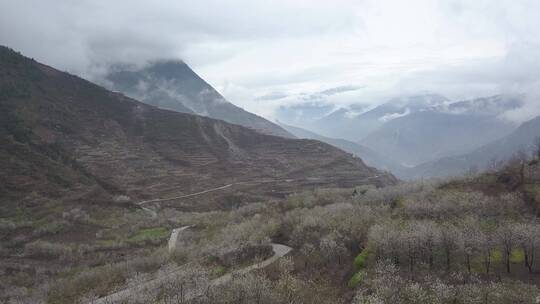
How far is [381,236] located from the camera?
63.7 m

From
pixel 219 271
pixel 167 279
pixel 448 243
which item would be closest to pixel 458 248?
pixel 448 243

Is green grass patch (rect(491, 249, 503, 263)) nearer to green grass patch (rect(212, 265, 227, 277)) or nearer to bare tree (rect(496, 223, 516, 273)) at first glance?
bare tree (rect(496, 223, 516, 273))

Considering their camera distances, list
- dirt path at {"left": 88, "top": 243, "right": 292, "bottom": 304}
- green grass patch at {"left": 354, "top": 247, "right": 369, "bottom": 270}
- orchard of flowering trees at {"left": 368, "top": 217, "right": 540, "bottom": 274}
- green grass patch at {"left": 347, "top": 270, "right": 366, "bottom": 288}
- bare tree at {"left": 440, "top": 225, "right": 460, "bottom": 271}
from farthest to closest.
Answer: green grass patch at {"left": 354, "top": 247, "right": 369, "bottom": 270} → bare tree at {"left": 440, "top": 225, "right": 460, "bottom": 271} → dirt path at {"left": 88, "top": 243, "right": 292, "bottom": 304} → orchard of flowering trees at {"left": 368, "top": 217, "right": 540, "bottom": 274} → green grass patch at {"left": 347, "top": 270, "right": 366, "bottom": 288}

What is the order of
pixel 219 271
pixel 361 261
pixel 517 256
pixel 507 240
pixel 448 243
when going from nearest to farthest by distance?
pixel 507 240 → pixel 448 243 → pixel 517 256 → pixel 361 261 → pixel 219 271

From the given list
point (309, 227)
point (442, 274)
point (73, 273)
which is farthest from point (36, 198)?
point (442, 274)

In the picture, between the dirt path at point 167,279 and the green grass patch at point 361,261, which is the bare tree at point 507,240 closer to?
the green grass patch at point 361,261

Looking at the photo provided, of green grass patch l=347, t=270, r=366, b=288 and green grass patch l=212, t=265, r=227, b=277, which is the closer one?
green grass patch l=347, t=270, r=366, b=288

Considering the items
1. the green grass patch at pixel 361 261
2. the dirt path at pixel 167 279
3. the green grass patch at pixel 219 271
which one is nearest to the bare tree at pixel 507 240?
the green grass patch at pixel 361 261

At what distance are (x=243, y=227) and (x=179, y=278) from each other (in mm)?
47710

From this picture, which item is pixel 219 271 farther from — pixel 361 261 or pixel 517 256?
pixel 517 256

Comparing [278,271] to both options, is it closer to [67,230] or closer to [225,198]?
[67,230]

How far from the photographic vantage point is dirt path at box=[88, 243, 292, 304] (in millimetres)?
57969

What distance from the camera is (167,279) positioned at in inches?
2260

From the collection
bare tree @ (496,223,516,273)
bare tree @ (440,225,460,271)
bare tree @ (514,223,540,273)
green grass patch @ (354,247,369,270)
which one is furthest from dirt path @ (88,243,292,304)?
bare tree @ (514,223,540,273)
